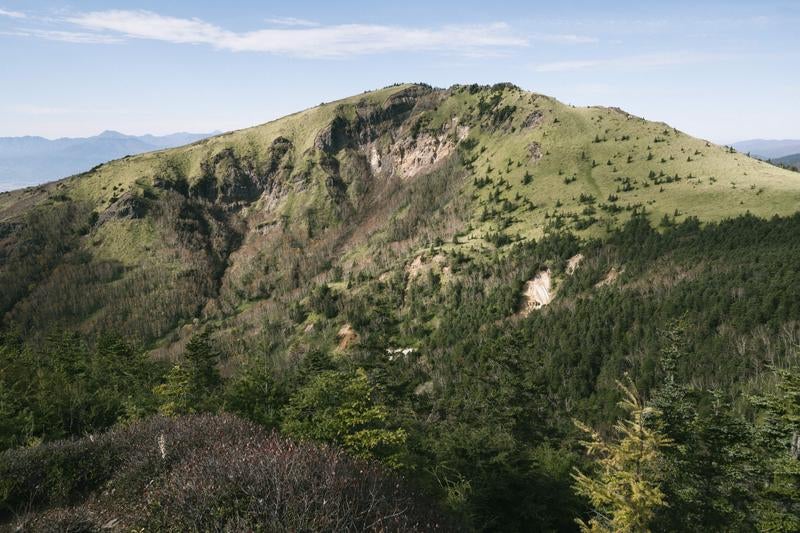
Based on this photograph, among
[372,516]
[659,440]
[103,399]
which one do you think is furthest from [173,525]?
[103,399]

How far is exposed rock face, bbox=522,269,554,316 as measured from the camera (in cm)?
16200

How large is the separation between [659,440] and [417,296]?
17033 cm

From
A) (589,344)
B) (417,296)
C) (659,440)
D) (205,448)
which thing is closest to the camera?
(659,440)

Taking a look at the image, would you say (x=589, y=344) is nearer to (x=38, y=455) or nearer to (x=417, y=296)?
(x=417, y=296)

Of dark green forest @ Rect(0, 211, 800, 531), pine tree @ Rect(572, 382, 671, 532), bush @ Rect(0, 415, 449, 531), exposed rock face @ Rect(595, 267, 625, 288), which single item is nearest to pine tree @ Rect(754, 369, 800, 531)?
dark green forest @ Rect(0, 211, 800, 531)

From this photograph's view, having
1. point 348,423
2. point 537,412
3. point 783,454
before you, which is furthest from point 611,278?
point 348,423

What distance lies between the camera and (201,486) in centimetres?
1573

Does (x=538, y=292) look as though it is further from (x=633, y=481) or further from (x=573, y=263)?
(x=633, y=481)

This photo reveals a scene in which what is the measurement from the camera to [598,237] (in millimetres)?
167375

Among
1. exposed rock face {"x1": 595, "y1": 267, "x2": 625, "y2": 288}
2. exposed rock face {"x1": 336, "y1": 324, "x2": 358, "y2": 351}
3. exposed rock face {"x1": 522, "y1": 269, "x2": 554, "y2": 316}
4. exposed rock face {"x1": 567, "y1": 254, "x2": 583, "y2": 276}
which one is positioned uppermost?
exposed rock face {"x1": 567, "y1": 254, "x2": 583, "y2": 276}

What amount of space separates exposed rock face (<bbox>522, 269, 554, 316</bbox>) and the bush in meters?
148

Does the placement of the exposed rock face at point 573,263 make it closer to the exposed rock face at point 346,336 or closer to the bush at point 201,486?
the exposed rock face at point 346,336

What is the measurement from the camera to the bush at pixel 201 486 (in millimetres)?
14695

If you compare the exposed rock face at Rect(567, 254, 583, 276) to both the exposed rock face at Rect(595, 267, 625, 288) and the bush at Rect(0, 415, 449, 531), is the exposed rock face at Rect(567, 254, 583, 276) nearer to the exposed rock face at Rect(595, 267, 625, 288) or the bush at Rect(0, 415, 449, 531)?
the exposed rock face at Rect(595, 267, 625, 288)
